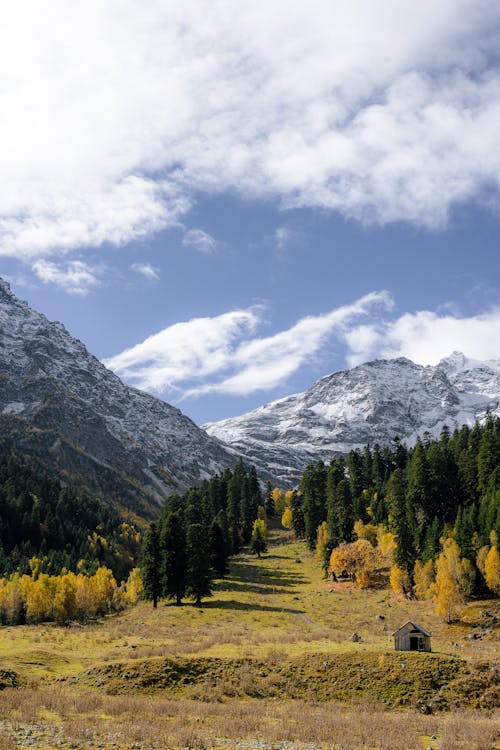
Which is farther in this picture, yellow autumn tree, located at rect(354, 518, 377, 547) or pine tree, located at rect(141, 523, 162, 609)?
yellow autumn tree, located at rect(354, 518, 377, 547)

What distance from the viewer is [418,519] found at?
A: 100438 mm

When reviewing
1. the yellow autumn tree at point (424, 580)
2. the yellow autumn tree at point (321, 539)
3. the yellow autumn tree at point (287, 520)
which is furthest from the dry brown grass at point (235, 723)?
the yellow autumn tree at point (287, 520)

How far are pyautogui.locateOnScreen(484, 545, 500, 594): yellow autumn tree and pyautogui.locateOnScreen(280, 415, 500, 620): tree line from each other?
126mm

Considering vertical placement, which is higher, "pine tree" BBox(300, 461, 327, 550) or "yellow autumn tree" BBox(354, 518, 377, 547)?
"pine tree" BBox(300, 461, 327, 550)

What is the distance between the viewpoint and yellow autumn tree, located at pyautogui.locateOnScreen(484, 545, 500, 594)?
70.9 metres

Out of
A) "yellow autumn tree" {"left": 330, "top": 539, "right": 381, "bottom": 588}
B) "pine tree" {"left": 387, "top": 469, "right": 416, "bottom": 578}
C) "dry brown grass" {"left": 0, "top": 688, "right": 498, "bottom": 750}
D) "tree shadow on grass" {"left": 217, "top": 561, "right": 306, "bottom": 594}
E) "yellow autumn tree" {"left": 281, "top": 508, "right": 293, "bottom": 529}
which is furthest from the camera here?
"yellow autumn tree" {"left": 281, "top": 508, "right": 293, "bottom": 529}

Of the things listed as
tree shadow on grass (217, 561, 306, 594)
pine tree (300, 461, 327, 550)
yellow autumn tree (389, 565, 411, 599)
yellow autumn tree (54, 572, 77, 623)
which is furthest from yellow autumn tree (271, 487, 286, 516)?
yellow autumn tree (54, 572, 77, 623)

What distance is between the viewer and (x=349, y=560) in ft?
313

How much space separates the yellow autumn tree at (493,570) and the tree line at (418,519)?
126 mm

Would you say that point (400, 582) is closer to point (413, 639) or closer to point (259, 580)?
point (259, 580)

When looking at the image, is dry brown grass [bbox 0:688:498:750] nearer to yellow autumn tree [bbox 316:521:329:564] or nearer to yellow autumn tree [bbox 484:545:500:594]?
yellow autumn tree [bbox 484:545:500:594]

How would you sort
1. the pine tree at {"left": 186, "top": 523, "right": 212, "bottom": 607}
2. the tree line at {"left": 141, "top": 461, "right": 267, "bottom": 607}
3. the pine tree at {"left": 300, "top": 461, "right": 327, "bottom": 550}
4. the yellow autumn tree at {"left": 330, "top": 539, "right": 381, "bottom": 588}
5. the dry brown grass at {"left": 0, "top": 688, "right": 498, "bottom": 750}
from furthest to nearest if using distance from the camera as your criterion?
the pine tree at {"left": 300, "top": 461, "right": 327, "bottom": 550}, the yellow autumn tree at {"left": 330, "top": 539, "right": 381, "bottom": 588}, the tree line at {"left": 141, "top": 461, "right": 267, "bottom": 607}, the pine tree at {"left": 186, "top": 523, "right": 212, "bottom": 607}, the dry brown grass at {"left": 0, "top": 688, "right": 498, "bottom": 750}

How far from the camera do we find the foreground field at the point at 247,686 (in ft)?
88.4

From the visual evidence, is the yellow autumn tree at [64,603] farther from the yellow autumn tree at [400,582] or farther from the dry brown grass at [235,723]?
the dry brown grass at [235,723]
